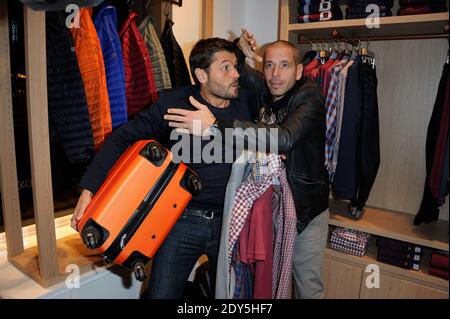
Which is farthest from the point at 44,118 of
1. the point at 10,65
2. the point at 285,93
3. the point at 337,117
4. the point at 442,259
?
the point at 442,259

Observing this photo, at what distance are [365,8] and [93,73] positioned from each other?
1265mm

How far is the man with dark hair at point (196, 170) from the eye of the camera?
4.35 ft

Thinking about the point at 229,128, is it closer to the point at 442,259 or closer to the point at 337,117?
the point at 337,117

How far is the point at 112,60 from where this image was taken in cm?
148

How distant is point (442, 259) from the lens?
52.5 inches

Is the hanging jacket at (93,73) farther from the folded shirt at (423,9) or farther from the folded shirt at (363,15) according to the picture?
the folded shirt at (423,9)

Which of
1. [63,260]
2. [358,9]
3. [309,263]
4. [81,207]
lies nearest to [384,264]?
[309,263]

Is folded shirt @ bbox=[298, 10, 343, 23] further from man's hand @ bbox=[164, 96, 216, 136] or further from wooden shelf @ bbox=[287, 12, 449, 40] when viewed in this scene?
man's hand @ bbox=[164, 96, 216, 136]

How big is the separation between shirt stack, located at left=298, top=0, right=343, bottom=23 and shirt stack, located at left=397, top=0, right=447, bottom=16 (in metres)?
0.30

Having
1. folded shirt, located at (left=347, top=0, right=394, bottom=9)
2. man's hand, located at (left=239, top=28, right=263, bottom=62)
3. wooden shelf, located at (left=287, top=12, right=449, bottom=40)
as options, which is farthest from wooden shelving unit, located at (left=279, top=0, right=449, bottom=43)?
man's hand, located at (left=239, top=28, right=263, bottom=62)

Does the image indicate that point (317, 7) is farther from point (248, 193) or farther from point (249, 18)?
point (248, 193)

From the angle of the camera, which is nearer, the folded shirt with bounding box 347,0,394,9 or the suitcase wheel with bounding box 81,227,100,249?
the suitcase wheel with bounding box 81,227,100,249

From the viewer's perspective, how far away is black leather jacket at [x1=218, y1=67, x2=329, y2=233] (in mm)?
1182

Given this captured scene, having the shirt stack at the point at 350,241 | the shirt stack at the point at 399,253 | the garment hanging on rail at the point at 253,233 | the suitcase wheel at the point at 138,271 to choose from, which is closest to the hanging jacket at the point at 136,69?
the garment hanging on rail at the point at 253,233
